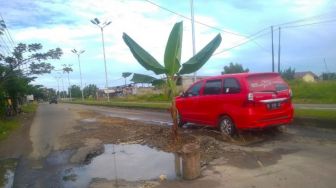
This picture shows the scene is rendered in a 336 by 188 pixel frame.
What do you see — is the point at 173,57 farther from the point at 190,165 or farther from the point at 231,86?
the point at 190,165

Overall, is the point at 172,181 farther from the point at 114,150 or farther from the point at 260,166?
the point at 114,150

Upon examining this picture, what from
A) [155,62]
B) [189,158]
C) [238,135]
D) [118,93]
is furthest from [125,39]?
[118,93]

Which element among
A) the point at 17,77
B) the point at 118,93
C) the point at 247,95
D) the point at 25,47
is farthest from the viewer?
the point at 118,93

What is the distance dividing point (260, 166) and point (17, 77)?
3169cm

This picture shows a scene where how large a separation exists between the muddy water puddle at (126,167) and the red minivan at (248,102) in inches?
82.1

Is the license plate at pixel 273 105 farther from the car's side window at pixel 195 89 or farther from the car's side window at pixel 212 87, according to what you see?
the car's side window at pixel 195 89

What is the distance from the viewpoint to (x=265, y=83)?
1062 cm

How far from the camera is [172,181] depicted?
24.6ft

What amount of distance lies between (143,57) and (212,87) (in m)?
2.33

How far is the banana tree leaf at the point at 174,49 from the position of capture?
10867 millimetres

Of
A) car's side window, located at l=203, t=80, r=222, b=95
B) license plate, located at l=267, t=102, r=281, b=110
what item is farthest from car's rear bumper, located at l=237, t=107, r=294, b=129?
car's side window, located at l=203, t=80, r=222, b=95

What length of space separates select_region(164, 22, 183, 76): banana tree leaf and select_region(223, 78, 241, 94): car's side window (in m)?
1.41

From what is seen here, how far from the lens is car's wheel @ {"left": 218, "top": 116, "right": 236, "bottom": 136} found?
1104cm

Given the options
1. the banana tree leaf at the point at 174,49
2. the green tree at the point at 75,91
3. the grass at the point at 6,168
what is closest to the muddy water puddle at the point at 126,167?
the grass at the point at 6,168
